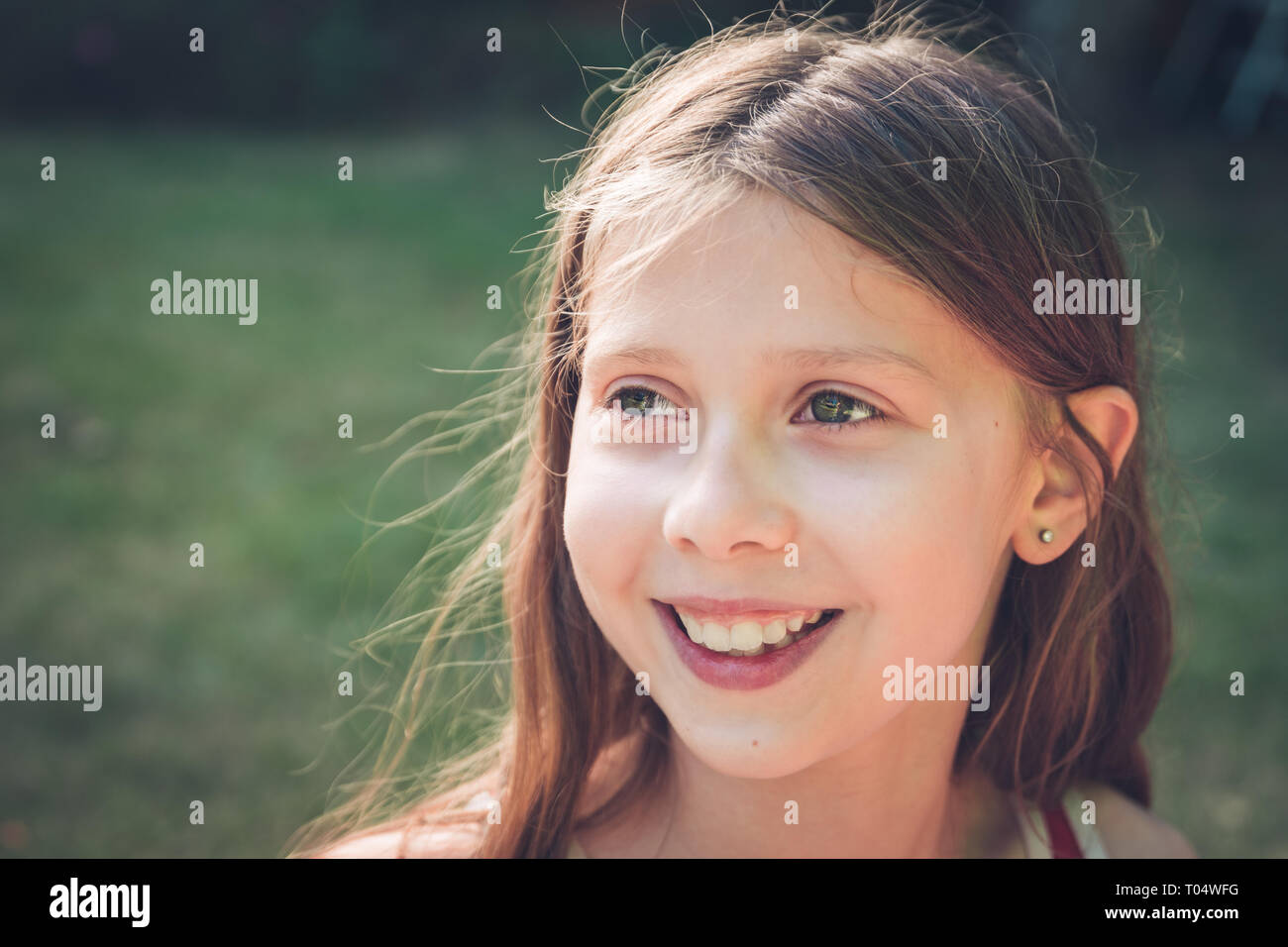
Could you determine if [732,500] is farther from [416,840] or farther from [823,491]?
[416,840]

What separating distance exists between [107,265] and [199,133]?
284cm

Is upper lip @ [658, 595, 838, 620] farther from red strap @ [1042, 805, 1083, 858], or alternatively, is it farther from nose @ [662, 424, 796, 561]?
red strap @ [1042, 805, 1083, 858]

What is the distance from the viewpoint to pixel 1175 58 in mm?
8930

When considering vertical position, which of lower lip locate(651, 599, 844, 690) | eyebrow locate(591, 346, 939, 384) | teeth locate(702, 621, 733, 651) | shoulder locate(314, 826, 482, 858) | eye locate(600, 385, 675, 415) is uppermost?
eyebrow locate(591, 346, 939, 384)

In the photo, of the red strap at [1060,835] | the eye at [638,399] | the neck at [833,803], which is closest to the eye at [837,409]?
the eye at [638,399]

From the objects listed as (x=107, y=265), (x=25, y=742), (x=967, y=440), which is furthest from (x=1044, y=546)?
(x=107, y=265)

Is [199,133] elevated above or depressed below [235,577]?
above

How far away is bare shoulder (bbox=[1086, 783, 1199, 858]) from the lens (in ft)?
7.11

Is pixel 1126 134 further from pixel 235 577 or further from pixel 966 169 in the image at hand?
pixel 966 169

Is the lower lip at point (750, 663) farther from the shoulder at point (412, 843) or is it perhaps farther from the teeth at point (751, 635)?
the shoulder at point (412, 843)

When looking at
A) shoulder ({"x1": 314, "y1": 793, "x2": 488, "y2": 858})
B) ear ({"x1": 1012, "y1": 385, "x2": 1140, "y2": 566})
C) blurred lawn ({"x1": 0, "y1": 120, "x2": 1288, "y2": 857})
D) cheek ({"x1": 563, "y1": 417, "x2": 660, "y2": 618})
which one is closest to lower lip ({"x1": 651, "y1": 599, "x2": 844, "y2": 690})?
cheek ({"x1": 563, "y1": 417, "x2": 660, "y2": 618})

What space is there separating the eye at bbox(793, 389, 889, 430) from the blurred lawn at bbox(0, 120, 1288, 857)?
1.18 m

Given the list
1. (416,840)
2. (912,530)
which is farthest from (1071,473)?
(416,840)

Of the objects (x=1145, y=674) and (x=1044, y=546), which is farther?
(x=1145, y=674)
